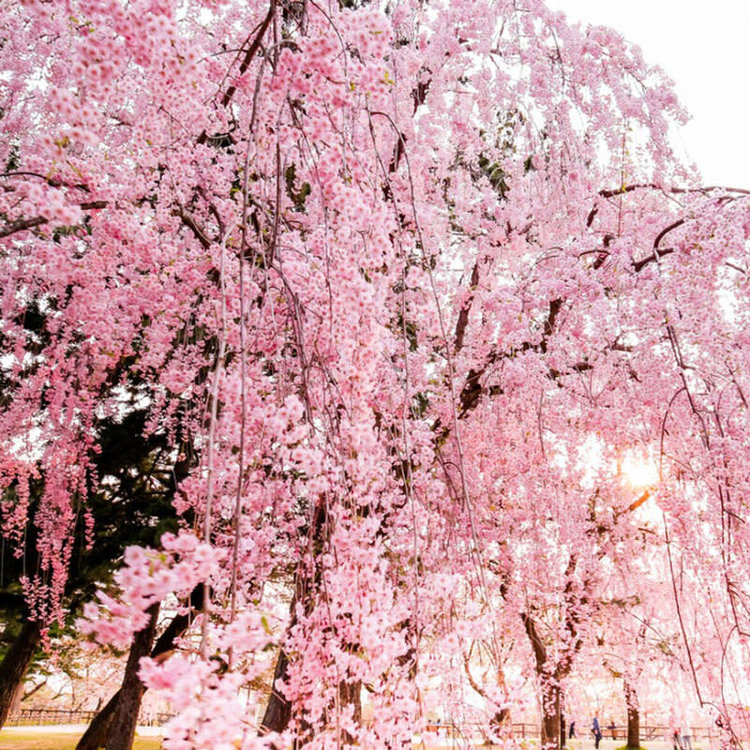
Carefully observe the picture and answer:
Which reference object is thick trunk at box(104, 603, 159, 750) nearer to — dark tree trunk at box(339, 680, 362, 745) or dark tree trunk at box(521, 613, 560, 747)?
dark tree trunk at box(339, 680, 362, 745)

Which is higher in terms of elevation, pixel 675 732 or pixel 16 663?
pixel 16 663

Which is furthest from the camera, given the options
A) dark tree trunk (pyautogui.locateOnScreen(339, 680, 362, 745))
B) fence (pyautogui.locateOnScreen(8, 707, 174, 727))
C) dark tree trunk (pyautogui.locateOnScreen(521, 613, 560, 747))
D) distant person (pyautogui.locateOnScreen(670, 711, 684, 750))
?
fence (pyautogui.locateOnScreen(8, 707, 174, 727))

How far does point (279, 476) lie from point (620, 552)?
608 cm

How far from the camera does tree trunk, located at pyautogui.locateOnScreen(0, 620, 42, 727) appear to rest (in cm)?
710

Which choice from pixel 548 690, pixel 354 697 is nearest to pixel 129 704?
pixel 354 697

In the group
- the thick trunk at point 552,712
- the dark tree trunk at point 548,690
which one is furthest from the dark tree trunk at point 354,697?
the thick trunk at point 552,712

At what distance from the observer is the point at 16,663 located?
714cm

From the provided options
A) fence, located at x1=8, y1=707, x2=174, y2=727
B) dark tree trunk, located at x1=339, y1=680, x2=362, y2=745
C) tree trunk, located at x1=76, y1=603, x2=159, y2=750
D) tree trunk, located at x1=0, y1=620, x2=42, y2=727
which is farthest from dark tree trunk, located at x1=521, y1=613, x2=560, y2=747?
fence, located at x1=8, y1=707, x2=174, y2=727

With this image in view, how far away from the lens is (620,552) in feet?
23.4

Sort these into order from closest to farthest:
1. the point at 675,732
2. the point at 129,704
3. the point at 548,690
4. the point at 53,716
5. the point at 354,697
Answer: the point at 354,697, the point at 129,704, the point at 548,690, the point at 675,732, the point at 53,716

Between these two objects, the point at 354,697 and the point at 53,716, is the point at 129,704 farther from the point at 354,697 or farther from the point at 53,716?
the point at 53,716

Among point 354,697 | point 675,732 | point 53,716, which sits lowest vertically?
point 53,716

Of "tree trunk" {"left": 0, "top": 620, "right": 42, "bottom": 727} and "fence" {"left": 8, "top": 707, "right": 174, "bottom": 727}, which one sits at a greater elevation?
"tree trunk" {"left": 0, "top": 620, "right": 42, "bottom": 727}

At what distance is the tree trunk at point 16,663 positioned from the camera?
7098 mm
